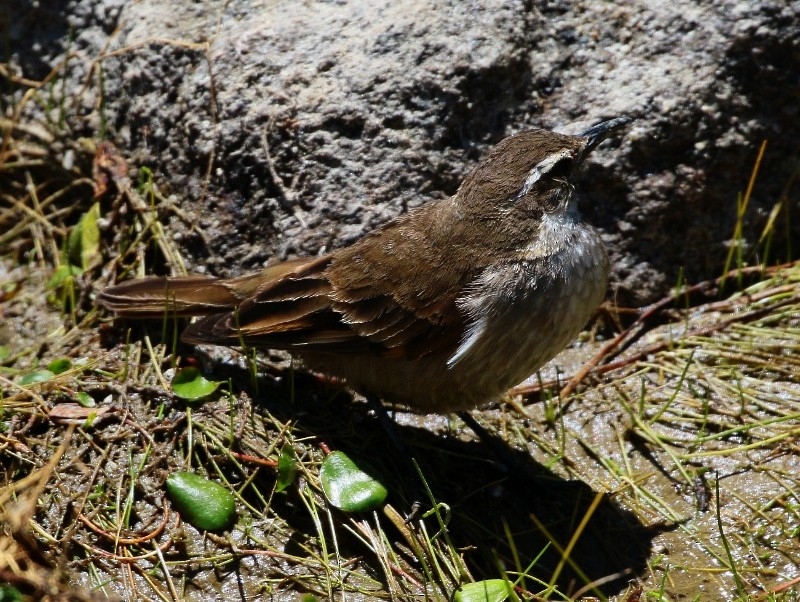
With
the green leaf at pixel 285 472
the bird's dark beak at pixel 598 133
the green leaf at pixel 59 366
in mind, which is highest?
the bird's dark beak at pixel 598 133

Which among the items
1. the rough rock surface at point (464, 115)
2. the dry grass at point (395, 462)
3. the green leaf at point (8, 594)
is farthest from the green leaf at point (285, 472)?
the rough rock surface at point (464, 115)

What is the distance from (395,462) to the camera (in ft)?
15.7

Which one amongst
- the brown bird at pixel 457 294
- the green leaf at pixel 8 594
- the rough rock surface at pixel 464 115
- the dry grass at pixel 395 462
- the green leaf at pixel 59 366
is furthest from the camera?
the rough rock surface at pixel 464 115

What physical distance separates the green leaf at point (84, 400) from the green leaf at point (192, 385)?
42 cm

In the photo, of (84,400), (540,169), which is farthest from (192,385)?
(540,169)

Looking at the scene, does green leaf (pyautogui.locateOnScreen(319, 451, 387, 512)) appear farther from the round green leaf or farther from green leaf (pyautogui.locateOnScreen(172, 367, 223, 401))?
green leaf (pyautogui.locateOnScreen(172, 367, 223, 401))

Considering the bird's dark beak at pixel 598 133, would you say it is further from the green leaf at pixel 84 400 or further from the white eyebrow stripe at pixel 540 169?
the green leaf at pixel 84 400

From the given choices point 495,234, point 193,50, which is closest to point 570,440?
point 495,234

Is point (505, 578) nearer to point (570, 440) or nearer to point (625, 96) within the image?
point (570, 440)

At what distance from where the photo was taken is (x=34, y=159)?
6242 mm

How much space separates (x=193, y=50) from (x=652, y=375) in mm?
3591

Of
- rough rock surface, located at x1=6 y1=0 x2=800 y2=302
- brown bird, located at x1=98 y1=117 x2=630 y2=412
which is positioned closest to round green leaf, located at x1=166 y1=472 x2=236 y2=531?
brown bird, located at x1=98 y1=117 x2=630 y2=412

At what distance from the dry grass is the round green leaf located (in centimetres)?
6

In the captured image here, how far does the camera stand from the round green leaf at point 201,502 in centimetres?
421
